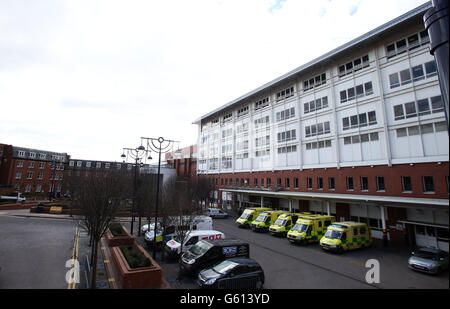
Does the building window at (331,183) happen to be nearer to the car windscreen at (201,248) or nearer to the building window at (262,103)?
the building window at (262,103)

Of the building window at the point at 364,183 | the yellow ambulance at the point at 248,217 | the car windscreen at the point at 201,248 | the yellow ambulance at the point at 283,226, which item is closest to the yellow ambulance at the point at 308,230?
the yellow ambulance at the point at 283,226

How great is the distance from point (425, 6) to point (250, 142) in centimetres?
2717

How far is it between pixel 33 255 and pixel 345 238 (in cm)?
2052

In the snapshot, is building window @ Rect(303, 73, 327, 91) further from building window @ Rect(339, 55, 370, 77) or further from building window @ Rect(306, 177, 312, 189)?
building window @ Rect(306, 177, 312, 189)

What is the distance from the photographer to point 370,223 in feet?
74.6

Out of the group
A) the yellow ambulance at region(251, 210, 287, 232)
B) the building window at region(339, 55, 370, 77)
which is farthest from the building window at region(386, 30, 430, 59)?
the yellow ambulance at region(251, 210, 287, 232)

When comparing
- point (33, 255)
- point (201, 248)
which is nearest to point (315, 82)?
point (201, 248)

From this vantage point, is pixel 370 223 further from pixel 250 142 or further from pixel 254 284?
pixel 250 142

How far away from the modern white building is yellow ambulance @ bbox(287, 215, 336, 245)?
129 inches

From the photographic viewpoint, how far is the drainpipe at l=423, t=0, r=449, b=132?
2.59 metres

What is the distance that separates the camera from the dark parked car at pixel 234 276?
9211mm

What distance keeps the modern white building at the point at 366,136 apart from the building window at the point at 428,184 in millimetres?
69

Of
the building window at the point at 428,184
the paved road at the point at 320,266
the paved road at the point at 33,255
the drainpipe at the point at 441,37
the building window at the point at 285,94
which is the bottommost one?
the paved road at the point at 320,266

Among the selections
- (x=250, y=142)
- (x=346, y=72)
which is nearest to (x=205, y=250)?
(x=346, y=72)
